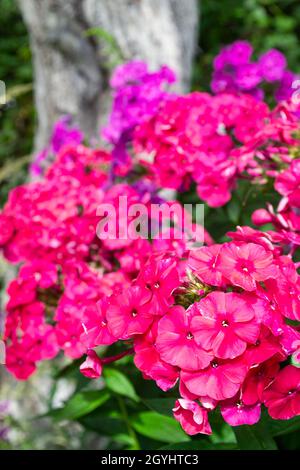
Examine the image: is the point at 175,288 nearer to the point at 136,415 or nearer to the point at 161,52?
the point at 136,415

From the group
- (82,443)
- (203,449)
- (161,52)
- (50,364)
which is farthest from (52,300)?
(161,52)

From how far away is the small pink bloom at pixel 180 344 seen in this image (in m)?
0.73

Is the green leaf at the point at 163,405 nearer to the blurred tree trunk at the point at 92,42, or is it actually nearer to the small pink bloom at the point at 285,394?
the small pink bloom at the point at 285,394

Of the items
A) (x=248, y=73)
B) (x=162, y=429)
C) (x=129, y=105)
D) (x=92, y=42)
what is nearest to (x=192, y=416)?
(x=162, y=429)

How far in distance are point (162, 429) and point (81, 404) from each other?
174 mm

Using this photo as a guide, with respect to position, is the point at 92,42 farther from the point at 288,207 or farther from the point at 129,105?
the point at 288,207

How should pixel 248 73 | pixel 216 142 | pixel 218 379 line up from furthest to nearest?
pixel 248 73 < pixel 216 142 < pixel 218 379

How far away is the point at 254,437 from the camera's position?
93 cm

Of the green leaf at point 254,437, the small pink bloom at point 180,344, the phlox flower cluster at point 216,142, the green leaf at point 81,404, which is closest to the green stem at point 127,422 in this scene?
the green leaf at point 81,404

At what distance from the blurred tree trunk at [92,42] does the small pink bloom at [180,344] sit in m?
1.38

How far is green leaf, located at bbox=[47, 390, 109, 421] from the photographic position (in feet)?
3.98

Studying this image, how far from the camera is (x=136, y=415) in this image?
1.24m

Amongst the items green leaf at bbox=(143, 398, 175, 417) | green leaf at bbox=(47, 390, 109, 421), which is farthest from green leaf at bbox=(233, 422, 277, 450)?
green leaf at bbox=(47, 390, 109, 421)

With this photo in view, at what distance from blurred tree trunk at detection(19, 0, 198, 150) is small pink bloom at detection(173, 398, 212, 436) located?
1424 millimetres
